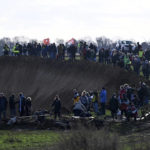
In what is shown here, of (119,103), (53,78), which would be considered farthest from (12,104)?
(53,78)

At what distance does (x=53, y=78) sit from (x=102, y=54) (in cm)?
795

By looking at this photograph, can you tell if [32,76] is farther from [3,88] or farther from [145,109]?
[145,109]

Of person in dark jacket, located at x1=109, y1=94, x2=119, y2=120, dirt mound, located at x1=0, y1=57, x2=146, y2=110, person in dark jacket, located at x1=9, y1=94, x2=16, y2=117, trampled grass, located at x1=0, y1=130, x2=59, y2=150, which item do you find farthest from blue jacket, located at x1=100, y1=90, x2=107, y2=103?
dirt mound, located at x1=0, y1=57, x2=146, y2=110

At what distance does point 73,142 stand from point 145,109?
53.7ft

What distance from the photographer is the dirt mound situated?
41.9m

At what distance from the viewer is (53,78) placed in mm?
50312

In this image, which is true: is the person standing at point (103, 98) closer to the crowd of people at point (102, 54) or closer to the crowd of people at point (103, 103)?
the crowd of people at point (103, 103)

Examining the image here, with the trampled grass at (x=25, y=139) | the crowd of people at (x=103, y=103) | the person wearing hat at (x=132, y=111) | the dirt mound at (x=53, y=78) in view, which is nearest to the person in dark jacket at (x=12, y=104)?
the crowd of people at (x=103, y=103)

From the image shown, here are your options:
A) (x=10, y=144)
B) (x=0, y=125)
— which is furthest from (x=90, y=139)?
(x=0, y=125)

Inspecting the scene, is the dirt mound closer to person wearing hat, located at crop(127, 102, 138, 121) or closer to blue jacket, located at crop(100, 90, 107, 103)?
blue jacket, located at crop(100, 90, 107, 103)

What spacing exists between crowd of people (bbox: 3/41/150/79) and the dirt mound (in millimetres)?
702

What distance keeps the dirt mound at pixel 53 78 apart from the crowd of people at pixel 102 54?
27.6 inches

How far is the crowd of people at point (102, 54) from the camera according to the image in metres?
40.4

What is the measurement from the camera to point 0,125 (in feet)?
96.7
